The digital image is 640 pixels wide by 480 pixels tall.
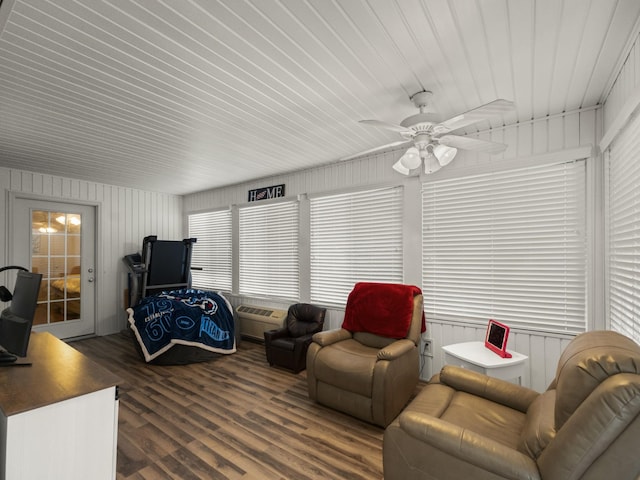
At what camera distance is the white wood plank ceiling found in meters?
1.54

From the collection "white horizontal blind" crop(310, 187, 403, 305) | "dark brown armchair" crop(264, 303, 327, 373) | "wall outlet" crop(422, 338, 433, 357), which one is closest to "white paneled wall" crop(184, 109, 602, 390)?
"wall outlet" crop(422, 338, 433, 357)

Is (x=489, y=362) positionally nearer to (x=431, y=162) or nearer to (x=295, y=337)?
(x=431, y=162)

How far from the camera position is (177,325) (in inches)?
152

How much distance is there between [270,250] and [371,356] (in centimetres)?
267

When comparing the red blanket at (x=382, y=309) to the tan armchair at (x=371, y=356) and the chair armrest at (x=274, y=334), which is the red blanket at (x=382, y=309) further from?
the chair armrest at (x=274, y=334)

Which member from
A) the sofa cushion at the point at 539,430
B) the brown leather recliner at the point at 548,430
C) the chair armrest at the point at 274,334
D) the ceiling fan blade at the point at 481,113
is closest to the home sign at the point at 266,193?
the chair armrest at the point at 274,334

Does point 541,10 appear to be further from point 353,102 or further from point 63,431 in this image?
point 63,431

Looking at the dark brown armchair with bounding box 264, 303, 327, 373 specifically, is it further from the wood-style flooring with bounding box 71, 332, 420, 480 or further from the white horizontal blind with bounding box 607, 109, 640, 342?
the white horizontal blind with bounding box 607, 109, 640, 342

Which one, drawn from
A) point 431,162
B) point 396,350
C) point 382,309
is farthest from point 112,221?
point 431,162

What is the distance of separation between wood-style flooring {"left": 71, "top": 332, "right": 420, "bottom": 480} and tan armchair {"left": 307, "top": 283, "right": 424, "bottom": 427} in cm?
20

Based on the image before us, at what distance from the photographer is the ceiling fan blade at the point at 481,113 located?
1.67 meters

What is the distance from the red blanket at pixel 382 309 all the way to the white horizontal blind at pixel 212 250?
3.01 metres

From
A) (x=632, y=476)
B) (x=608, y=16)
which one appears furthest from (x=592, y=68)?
(x=632, y=476)

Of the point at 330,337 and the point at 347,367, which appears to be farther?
the point at 330,337
